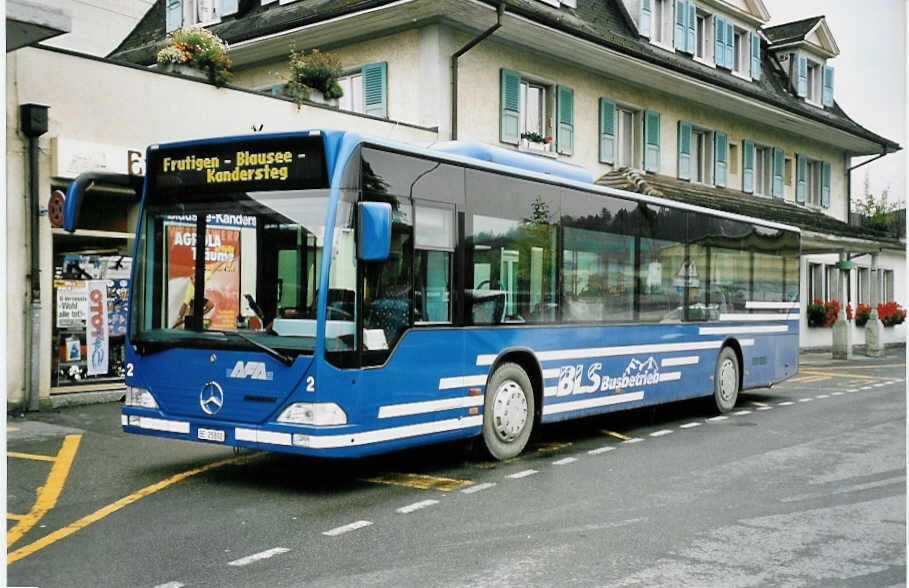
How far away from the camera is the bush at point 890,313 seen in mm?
36750

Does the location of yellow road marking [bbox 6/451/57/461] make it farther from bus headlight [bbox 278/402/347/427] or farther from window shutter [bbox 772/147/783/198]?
window shutter [bbox 772/147/783/198]

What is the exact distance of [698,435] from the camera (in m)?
12.0

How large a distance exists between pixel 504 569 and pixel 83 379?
9.53 meters

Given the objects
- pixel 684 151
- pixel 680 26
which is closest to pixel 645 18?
pixel 680 26

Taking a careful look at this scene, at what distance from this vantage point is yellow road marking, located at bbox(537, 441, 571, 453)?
1054cm

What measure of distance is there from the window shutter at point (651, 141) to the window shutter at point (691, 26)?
297 cm

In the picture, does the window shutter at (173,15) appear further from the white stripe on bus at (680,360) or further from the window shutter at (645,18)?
the white stripe on bus at (680,360)

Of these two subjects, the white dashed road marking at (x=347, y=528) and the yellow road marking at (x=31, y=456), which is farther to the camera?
the yellow road marking at (x=31, y=456)

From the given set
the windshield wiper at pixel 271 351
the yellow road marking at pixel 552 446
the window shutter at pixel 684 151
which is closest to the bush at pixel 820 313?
the window shutter at pixel 684 151

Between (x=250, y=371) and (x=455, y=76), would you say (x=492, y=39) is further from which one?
(x=250, y=371)

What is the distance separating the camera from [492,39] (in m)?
20.0

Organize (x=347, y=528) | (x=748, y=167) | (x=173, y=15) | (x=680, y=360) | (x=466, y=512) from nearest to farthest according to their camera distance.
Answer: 1. (x=347, y=528)
2. (x=466, y=512)
3. (x=680, y=360)
4. (x=173, y=15)
5. (x=748, y=167)

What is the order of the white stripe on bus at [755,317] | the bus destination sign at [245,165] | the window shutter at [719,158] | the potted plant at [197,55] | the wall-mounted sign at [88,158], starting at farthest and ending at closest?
the window shutter at [719,158] → the potted plant at [197,55] → the white stripe on bus at [755,317] → the wall-mounted sign at [88,158] → the bus destination sign at [245,165]

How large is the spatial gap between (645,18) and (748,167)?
6926 mm
